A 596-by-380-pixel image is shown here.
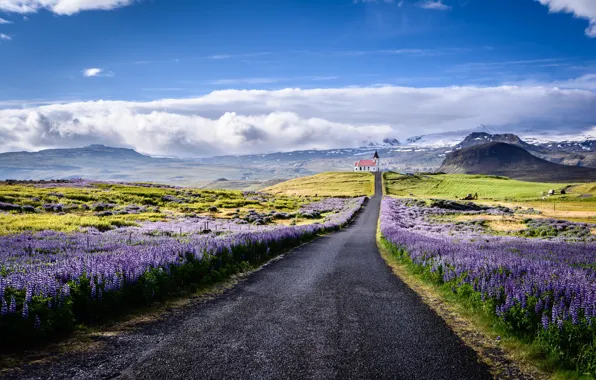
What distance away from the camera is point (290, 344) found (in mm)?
8188

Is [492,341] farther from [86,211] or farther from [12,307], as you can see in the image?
[86,211]

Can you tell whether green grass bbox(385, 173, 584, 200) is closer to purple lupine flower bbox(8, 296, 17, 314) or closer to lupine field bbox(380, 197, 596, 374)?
lupine field bbox(380, 197, 596, 374)

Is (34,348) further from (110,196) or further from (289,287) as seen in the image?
(110,196)

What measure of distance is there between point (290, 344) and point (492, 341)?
4609 mm

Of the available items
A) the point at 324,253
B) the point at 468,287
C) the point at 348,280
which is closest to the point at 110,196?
the point at 324,253

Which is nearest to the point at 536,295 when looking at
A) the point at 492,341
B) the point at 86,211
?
the point at 492,341

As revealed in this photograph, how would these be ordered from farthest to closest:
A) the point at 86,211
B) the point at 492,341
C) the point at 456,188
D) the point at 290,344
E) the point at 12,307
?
the point at 456,188
the point at 86,211
the point at 492,341
the point at 290,344
the point at 12,307

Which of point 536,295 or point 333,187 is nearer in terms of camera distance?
point 536,295

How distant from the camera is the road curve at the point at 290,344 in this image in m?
6.88

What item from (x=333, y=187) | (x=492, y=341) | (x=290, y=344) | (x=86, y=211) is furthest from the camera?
(x=333, y=187)

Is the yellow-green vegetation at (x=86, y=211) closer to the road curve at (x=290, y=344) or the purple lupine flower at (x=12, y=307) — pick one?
the purple lupine flower at (x=12, y=307)

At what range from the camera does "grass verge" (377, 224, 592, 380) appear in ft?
24.1

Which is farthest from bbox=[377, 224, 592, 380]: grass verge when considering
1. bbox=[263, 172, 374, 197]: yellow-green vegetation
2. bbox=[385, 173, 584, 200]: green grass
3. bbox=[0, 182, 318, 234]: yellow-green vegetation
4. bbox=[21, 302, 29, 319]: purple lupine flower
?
bbox=[385, 173, 584, 200]: green grass

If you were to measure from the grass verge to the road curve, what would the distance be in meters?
0.39
